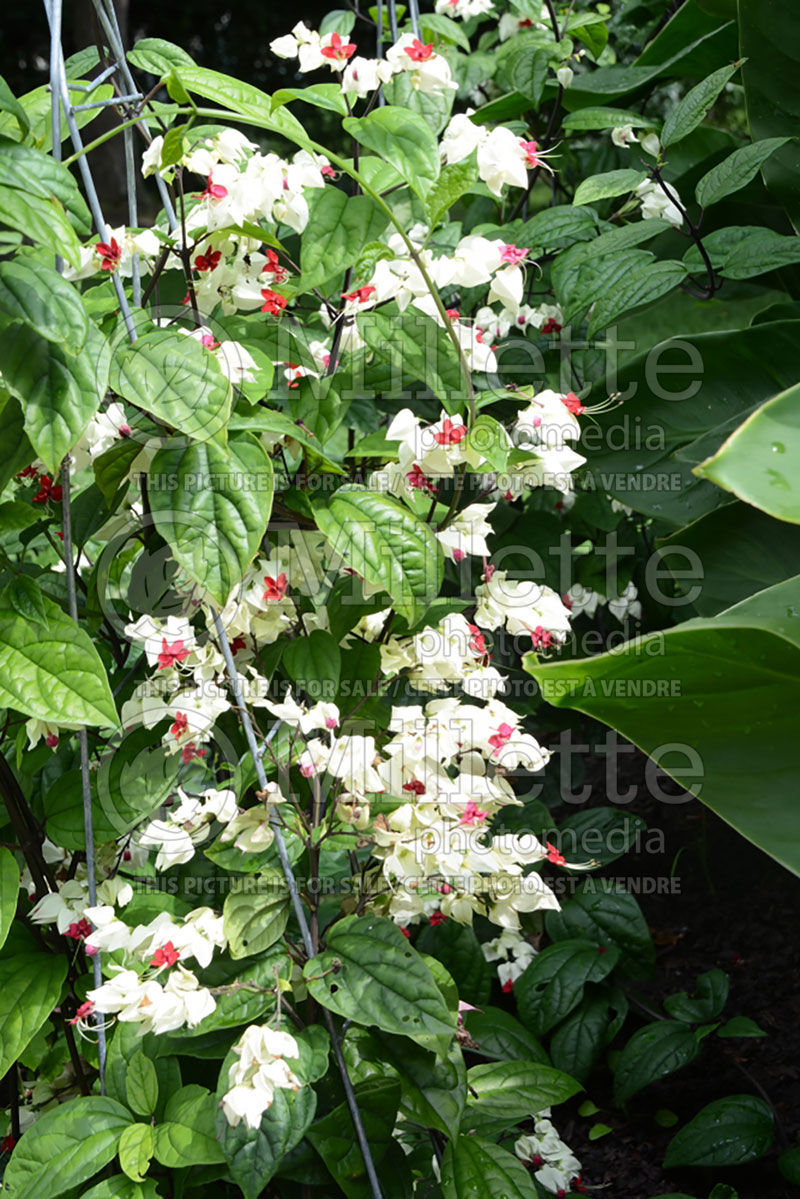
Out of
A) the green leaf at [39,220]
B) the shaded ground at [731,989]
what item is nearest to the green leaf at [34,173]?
the green leaf at [39,220]

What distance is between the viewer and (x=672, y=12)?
1.87 metres

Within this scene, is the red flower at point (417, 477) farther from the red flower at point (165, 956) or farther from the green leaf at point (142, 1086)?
the green leaf at point (142, 1086)

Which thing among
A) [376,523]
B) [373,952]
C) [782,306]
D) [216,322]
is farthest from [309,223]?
[782,306]

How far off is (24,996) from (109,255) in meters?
0.64


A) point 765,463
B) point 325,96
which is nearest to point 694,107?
point 325,96

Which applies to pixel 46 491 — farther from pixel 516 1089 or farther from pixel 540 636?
pixel 516 1089

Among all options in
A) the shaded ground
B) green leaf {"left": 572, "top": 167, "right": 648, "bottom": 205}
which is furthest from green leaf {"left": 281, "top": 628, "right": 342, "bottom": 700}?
the shaded ground

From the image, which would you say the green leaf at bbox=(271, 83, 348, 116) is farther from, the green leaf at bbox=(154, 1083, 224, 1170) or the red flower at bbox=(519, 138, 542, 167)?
the green leaf at bbox=(154, 1083, 224, 1170)

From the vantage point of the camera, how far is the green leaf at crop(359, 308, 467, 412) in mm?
945

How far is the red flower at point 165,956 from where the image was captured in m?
0.83

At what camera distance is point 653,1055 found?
1.44 m

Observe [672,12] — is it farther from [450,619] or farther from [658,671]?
[658,671]

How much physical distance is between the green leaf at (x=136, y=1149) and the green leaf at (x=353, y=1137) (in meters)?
0.15

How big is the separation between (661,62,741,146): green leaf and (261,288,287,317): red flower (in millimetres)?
634
